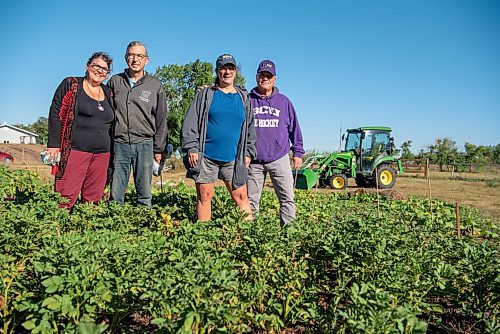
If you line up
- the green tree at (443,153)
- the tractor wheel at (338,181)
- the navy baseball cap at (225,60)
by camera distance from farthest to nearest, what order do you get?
the green tree at (443,153) → the tractor wheel at (338,181) → the navy baseball cap at (225,60)

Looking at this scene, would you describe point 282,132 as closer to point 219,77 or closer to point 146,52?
point 219,77

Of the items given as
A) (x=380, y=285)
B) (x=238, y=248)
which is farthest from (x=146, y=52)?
(x=380, y=285)

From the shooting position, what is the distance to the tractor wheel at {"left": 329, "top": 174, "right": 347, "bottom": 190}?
13977mm

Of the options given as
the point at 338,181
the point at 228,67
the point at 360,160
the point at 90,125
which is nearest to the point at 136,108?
the point at 90,125

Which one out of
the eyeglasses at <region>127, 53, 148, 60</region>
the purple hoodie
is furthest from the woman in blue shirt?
the eyeglasses at <region>127, 53, 148, 60</region>

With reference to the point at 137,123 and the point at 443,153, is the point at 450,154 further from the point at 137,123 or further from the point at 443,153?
the point at 137,123

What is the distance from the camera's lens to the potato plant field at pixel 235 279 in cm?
185

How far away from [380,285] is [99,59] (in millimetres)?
3312

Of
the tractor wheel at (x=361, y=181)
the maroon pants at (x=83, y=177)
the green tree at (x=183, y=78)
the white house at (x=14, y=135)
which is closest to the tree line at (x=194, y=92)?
the green tree at (x=183, y=78)

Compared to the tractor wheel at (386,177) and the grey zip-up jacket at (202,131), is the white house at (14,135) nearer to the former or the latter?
the tractor wheel at (386,177)

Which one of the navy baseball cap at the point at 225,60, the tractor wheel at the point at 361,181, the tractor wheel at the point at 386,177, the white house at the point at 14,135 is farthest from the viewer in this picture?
the white house at the point at 14,135

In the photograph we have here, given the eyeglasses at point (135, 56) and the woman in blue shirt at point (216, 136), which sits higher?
the eyeglasses at point (135, 56)

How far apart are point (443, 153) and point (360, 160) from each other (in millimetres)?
28064

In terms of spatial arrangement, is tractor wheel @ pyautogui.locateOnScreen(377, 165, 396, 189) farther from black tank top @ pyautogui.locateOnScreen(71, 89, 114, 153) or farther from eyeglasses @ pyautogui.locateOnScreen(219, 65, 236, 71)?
black tank top @ pyautogui.locateOnScreen(71, 89, 114, 153)
